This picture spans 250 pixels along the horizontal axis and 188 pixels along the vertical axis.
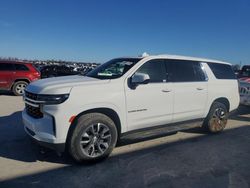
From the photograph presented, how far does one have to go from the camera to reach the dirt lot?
375cm

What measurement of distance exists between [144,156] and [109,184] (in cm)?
125

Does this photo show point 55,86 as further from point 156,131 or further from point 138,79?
point 156,131

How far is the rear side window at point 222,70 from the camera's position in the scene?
624cm

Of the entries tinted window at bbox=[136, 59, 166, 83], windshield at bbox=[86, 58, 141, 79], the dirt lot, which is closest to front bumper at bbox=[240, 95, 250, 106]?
the dirt lot

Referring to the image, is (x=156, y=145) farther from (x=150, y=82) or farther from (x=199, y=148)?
(x=150, y=82)

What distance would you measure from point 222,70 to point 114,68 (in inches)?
120

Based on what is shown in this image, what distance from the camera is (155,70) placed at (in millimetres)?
5090

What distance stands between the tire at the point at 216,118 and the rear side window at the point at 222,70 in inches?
28.4

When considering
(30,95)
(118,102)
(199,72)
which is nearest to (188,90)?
(199,72)

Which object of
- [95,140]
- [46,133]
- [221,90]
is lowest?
[95,140]

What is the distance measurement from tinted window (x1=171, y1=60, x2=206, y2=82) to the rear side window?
493 mm

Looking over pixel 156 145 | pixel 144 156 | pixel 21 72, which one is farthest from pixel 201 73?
pixel 21 72

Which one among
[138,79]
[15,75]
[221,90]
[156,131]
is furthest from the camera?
[15,75]

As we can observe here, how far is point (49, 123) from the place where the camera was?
12.7 ft
